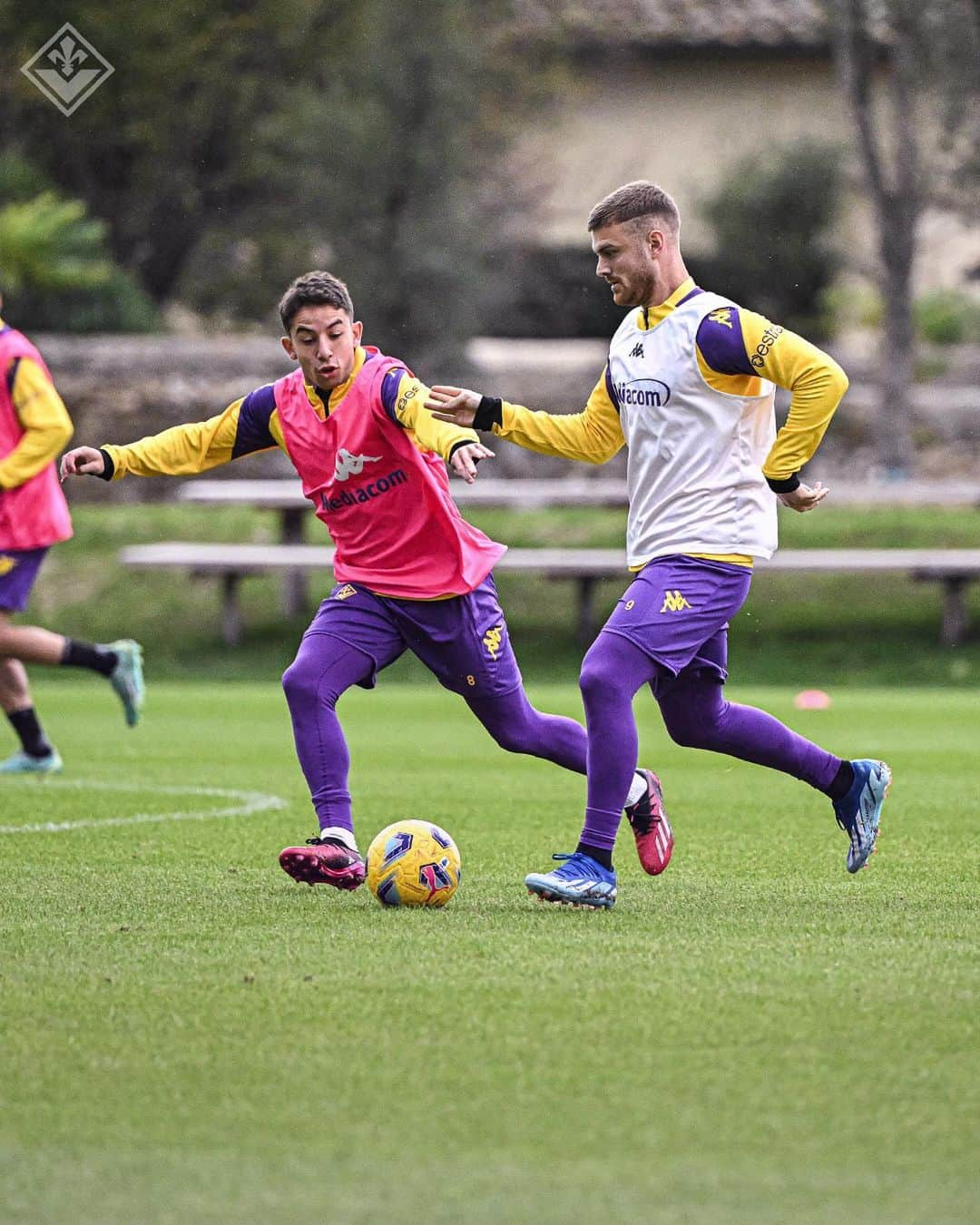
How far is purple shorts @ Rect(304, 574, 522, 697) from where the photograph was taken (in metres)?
6.46

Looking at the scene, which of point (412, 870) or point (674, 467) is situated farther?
point (674, 467)

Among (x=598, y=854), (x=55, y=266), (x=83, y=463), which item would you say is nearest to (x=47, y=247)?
(x=55, y=266)

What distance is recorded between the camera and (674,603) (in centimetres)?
586

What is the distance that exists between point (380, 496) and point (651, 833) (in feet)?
4.48

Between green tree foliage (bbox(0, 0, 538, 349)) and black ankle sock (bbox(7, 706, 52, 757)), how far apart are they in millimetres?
15838

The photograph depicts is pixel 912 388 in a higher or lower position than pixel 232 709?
higher

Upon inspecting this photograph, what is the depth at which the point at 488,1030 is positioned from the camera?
166 inches

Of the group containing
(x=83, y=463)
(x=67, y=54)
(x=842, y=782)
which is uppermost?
(x=67, y=54)

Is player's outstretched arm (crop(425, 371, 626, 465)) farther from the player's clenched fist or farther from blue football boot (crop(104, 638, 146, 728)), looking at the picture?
blue football boot (crop(104, 638, 146, 728))

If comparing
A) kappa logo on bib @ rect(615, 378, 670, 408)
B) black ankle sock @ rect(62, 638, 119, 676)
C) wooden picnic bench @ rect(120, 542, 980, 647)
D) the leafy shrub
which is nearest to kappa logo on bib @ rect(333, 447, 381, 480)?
kappa logo on bib @ rect(615, 378, 670, 408)

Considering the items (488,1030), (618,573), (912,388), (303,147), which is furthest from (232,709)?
(912,388)

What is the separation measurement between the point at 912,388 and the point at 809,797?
61.1 feet

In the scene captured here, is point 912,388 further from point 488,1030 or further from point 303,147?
point 488,1030

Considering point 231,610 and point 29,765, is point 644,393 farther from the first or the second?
point 231,610
